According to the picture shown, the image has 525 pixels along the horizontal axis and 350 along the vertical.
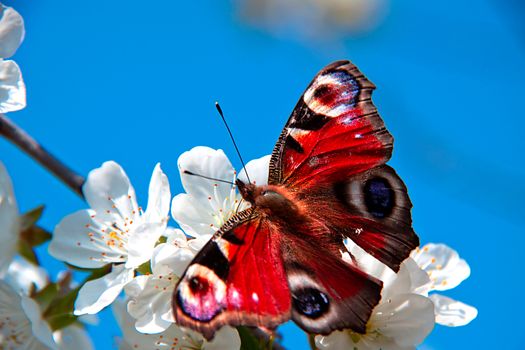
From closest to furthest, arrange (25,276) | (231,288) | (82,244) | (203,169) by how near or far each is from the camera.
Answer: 1. (231,288)
2. (203,169)
3. (82,244)
4. (25,276)

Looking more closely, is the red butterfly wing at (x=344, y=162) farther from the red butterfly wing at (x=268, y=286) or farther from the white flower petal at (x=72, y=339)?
the white flower petal at (x=72, y=339)

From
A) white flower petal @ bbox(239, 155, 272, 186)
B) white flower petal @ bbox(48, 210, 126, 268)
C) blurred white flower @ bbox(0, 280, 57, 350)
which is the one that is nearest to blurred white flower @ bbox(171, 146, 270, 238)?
white flower petal @ bbox(239, 155, 272, 186)

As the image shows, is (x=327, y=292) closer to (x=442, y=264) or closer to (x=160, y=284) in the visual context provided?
(x=160, y=284)

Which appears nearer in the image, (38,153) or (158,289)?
(158,289)

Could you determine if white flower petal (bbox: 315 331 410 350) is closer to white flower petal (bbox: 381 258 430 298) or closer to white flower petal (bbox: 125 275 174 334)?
white flower petal (bbox: 381 258 430 298)

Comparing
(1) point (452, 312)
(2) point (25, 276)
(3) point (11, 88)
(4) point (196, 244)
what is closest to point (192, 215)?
(4) point (196, 244)

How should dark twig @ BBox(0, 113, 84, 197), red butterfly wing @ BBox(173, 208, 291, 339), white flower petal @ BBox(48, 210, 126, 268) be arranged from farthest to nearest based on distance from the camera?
1. dark twig @ BBox(0, 113, 84, 197)
2. white flower petal @ BBox(48, 210, 126, 268)
3. red butterfly wing @ BBox(173, 208, 291, 339)
